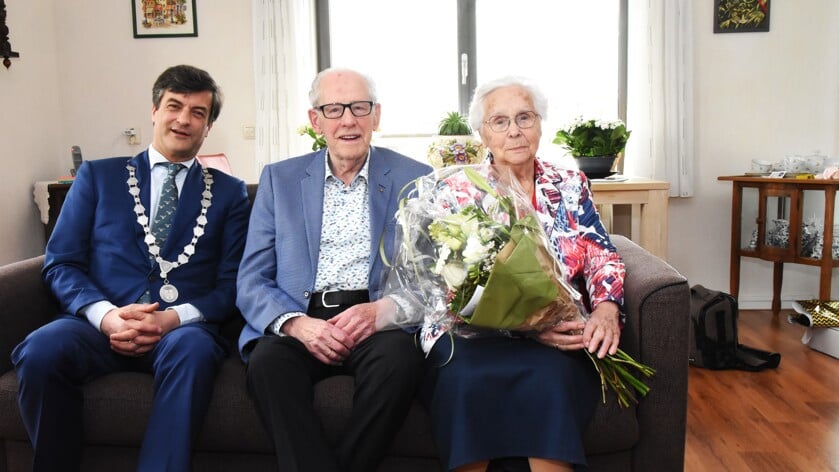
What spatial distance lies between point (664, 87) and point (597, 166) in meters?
0.83

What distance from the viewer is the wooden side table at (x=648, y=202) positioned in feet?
12.1

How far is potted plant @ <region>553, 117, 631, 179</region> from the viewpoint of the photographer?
3729mm

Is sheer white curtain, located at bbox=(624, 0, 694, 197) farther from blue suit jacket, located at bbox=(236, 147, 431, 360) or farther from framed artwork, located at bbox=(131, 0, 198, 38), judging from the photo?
framed artwork, located at bbox=(131, 0, 198, 38)

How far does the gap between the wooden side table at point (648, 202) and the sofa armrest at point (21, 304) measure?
258 centimetres

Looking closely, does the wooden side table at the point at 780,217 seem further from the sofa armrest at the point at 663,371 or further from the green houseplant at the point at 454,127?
the sofa armrest at the point at 663,371

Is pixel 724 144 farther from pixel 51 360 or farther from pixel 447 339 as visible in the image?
pixel 51 360

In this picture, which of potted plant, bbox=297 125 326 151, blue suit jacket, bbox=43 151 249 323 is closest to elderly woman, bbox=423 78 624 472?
blue suit jacket, bbox=43 151 249 323

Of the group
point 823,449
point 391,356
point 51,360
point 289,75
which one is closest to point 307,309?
point 391,356

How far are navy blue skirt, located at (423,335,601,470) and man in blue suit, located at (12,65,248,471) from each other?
625 mm

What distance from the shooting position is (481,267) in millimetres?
1577

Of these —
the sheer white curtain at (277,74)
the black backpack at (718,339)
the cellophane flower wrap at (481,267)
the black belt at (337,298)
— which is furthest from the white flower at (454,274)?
the sheer white curtain at (277,74)

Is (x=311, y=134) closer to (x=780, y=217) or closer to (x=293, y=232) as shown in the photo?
(x=293, y=232)

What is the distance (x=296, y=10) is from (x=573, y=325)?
3.28 metres

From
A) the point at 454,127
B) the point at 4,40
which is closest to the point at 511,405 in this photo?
the point at 454,127
